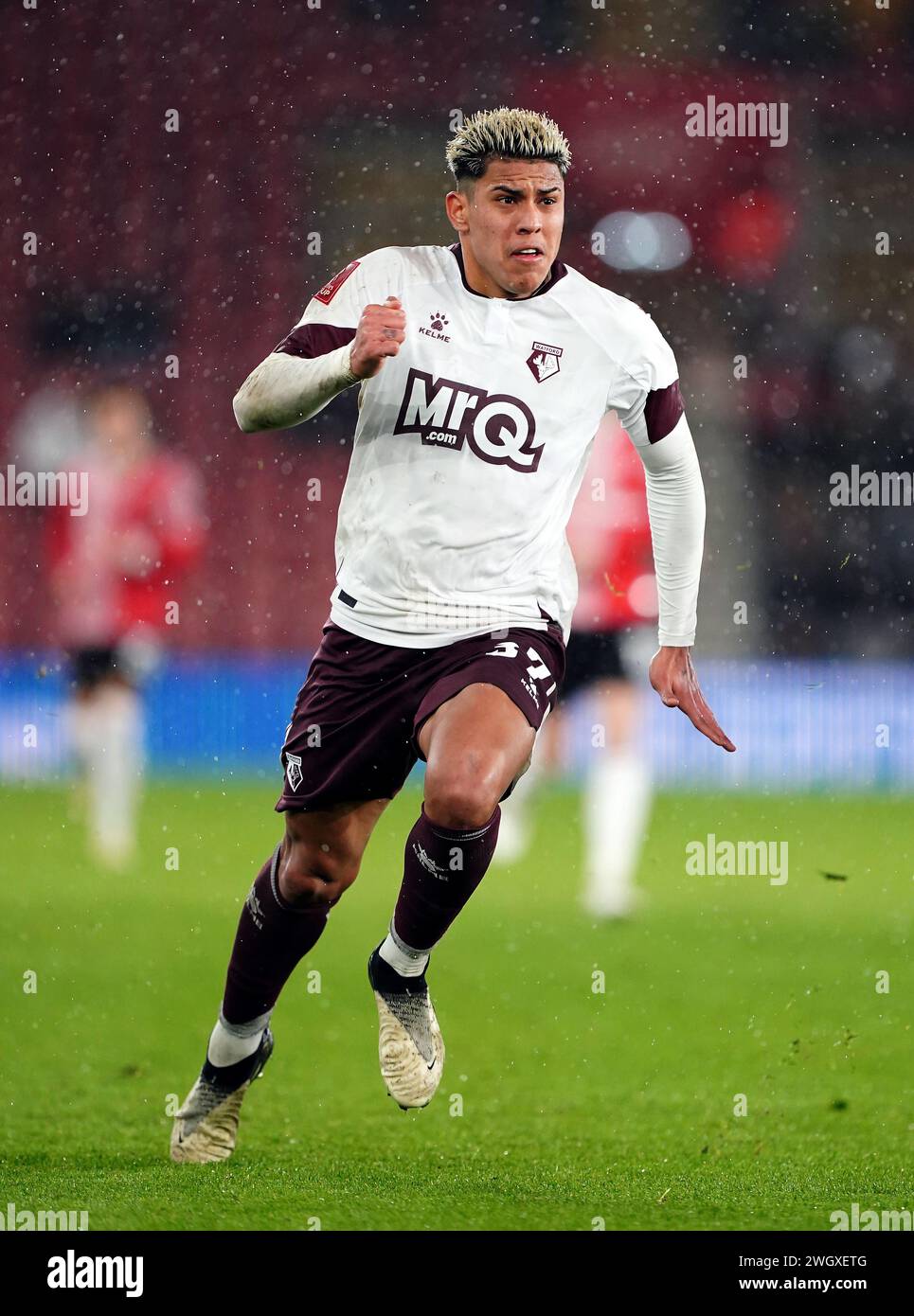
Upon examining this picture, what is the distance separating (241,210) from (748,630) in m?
4.78

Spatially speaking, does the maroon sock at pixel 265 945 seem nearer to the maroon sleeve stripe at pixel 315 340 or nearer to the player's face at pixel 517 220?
the maroon sleeve stripe at pixel 315 340

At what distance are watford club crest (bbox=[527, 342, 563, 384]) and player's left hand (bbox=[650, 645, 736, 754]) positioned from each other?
2.13 ft

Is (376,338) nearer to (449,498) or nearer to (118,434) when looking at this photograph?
(449,498)

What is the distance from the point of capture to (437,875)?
3.49 meters

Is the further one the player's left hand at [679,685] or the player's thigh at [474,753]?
the player's left hand at [679,685]

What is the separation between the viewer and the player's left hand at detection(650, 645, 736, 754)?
3783mm

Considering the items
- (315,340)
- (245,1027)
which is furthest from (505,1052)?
(315,340)

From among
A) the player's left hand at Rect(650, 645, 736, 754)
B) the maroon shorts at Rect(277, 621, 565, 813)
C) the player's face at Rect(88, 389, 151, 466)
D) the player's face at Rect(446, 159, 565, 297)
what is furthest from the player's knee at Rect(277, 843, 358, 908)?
the player's face at Rect(88, 389, 151, 466)

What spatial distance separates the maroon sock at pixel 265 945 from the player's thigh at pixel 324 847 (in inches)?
2.0

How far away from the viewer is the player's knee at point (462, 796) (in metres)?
3.26

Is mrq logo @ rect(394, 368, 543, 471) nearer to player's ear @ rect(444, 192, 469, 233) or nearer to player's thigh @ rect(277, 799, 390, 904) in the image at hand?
player's ear @ rect(444, 192, 469, 233)

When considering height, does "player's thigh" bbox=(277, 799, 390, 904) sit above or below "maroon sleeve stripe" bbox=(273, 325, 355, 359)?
below

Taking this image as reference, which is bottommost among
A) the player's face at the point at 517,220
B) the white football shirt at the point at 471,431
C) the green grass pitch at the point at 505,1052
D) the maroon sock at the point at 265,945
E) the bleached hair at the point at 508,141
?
the green grass pitch at the point at 505,1052

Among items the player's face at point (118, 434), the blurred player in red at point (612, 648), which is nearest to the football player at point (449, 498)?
the blurred player in red at point (612, 648)
